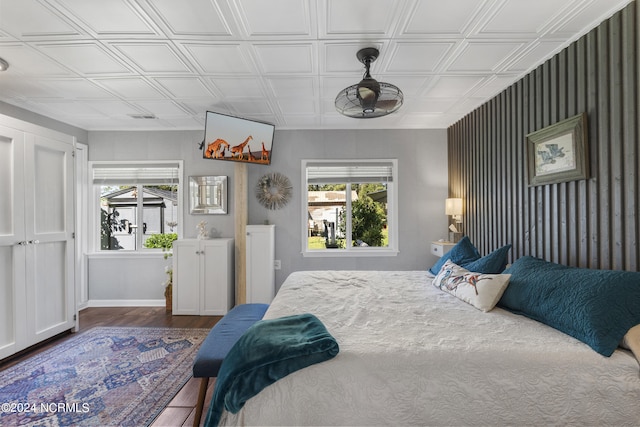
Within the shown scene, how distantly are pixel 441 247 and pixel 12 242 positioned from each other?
4517 millimetres

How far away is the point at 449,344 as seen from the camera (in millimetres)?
1315

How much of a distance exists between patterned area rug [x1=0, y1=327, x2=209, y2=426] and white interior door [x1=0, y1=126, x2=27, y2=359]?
1.03 feet

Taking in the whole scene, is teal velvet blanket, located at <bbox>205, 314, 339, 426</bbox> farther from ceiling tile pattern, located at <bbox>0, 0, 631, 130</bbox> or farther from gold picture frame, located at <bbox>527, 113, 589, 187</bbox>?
gold picture frame, located at <bbox>527, 113, 589, 187</bbox>

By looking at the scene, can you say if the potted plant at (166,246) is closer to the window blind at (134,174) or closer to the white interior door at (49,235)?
the window blind at (134,174)

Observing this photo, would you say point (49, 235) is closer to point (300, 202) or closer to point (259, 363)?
point (300, 202)

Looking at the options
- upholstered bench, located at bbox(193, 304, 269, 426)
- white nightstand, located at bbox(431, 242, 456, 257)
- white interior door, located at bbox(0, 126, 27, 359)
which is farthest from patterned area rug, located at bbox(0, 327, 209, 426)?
white nightstand, located at bbox(431, 242, 456, 257)

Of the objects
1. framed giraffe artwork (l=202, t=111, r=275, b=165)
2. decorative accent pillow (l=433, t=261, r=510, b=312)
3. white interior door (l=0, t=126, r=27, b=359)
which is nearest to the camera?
decorative accent pillow (l=433, t=261, r=510, b=312)

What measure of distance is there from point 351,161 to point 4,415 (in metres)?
3.98

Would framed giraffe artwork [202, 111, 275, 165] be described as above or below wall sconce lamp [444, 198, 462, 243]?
above

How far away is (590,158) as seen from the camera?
6.51 feet

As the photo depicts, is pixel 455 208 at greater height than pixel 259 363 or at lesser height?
greater

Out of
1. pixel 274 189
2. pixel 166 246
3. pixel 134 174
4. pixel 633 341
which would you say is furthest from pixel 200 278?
pixel 633 341

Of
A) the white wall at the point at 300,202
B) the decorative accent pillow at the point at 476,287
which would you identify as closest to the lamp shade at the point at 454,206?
the white wall at the point at 300,202

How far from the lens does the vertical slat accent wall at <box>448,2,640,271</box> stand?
1737mm
